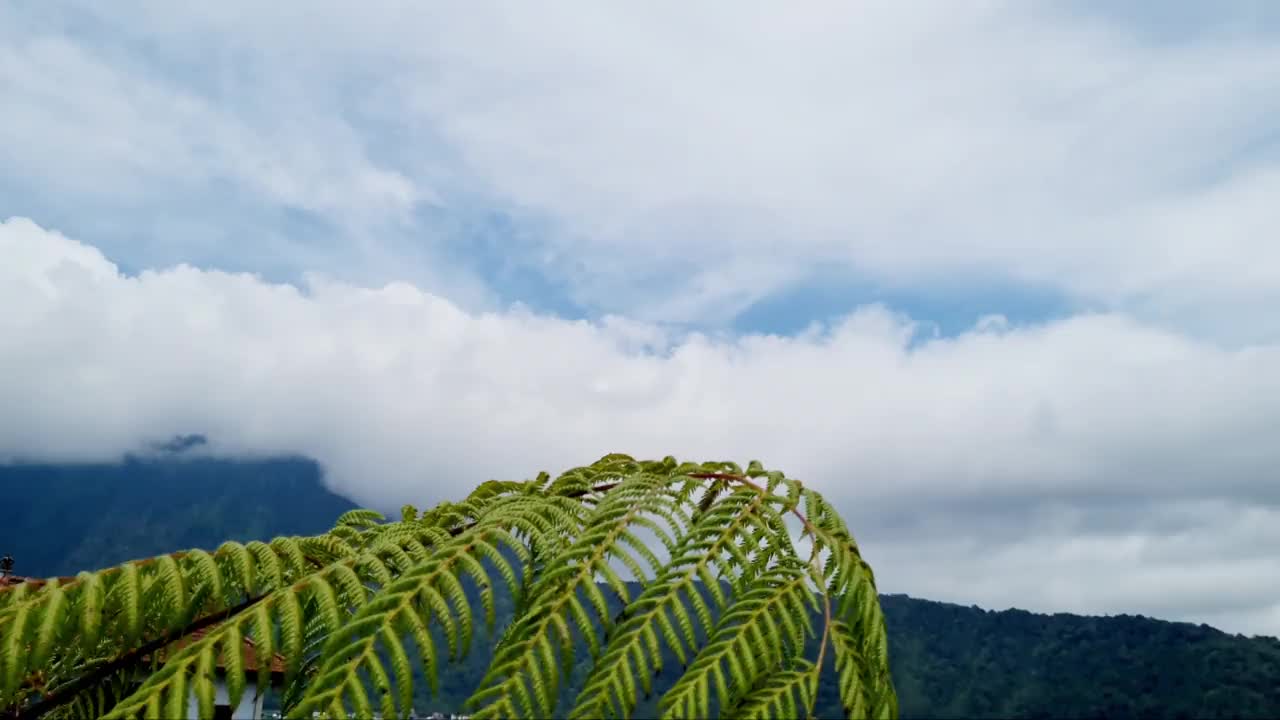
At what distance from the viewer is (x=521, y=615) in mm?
2832

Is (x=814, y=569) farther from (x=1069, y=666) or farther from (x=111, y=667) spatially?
(x=1069, y=666)

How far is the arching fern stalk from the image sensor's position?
2441 mm

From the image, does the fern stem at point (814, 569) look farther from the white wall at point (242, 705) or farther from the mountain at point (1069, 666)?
the mountain at point (1069, 666)

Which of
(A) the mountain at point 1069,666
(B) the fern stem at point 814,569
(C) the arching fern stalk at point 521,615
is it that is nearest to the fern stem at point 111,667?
(C) the arching fern stalk at point 521,615

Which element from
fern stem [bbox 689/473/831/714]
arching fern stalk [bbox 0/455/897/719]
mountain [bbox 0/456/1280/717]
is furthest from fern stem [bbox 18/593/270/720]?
mountain [bbox 0/456/1280/717]

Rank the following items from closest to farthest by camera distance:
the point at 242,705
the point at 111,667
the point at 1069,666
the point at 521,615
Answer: the point at 521,615
the point at 111,667
the point at 242,705
the point at 1069,666

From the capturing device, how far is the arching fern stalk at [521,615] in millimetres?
2441

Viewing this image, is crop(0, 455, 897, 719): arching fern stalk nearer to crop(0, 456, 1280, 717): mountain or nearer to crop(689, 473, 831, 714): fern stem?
crop(689, 473, 831, 714): fern stem

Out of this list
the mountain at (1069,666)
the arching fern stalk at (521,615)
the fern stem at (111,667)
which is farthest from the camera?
the mountain at (1069,666)

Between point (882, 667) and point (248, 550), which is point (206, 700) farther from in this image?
point (882, 667)

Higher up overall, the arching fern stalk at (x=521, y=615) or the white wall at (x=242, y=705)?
the arching fern stalk at (x=521, y=615)

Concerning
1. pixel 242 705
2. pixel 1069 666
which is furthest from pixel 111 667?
pixel 1069 666

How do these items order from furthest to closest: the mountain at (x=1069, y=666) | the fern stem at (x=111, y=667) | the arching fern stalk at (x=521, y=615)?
1. the mountain at (x=1069, y=666)
2. the fern stem at (x=111, y=667)
3. the arching fern stalk at (x=521, y=615)

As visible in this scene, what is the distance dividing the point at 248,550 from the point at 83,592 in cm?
48
